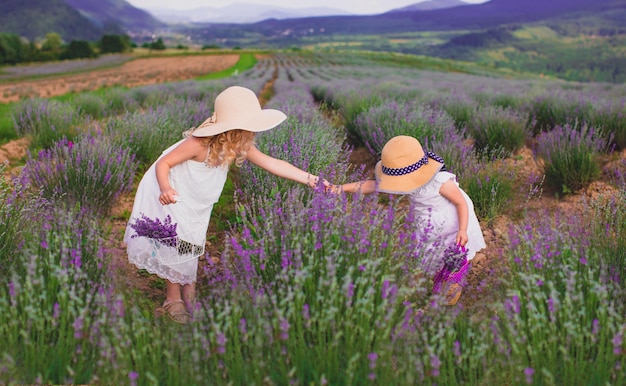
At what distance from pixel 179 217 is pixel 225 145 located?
18.5 inches

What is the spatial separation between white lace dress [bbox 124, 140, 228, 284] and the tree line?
6625 centimetres

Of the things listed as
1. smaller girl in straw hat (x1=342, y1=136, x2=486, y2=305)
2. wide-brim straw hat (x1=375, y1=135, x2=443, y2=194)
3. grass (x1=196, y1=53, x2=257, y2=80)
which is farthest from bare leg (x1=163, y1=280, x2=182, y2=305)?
grass (x1=196, y1=53, x2=257, y2=80)

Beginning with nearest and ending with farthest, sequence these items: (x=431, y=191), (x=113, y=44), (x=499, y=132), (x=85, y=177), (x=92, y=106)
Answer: (x=431, y=191), (x=85, y=177), (x=499, y=132), (x=92, y=106), (x=113, y=44)

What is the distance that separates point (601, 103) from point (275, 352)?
21.5ft

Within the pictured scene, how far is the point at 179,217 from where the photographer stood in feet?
9.14

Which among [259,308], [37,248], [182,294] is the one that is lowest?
[182,294]

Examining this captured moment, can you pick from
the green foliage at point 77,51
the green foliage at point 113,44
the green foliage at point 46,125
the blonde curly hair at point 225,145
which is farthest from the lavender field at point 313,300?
the green foliage at point 113,44

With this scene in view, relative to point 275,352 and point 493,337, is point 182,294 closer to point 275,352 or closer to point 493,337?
point 275,352

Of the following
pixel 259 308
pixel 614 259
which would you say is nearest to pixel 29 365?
pixel 259 308

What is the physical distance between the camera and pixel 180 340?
5.67ft

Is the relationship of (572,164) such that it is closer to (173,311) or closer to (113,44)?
(173,311)

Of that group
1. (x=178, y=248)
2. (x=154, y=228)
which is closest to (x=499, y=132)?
(x=178, y=248)

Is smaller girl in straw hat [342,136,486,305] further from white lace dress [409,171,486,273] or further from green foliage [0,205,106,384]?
green foliage [0,205,106,384]

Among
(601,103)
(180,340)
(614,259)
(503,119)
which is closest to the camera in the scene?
(180,340)
